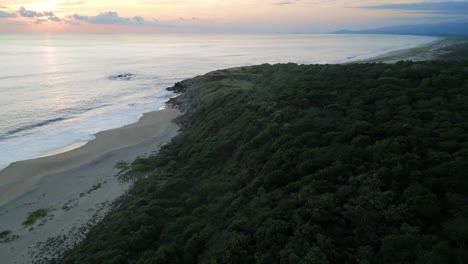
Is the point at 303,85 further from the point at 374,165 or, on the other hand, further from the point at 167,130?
the point at 374,165

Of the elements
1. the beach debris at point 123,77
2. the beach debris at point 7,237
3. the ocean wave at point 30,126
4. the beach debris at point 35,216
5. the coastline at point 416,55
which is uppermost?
the coastline at point 416,55

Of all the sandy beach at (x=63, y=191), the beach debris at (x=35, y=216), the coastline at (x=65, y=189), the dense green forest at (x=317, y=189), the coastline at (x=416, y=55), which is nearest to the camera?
the dense green forest at (x=317, y=189)

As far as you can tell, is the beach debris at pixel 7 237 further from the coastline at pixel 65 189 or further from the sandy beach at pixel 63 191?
the coastline at pixel 65 189

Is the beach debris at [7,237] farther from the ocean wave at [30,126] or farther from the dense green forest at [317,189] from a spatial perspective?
the ocean wave at [30,126]

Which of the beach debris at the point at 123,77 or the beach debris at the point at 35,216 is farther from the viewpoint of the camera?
the beach debris at the point at 123,77

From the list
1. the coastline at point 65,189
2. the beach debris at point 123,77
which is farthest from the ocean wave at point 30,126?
the beach debris at point 123,77

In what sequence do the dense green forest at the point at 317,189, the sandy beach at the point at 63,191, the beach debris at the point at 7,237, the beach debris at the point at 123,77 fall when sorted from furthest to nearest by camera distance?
the beach debris at the point at 123,77 → the beach debris at the point at 7,237 → the sandy beach at the point at 63,191 → the dense green forest at the point at 317,189

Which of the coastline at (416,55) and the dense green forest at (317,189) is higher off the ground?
the coastline at (416,55)
